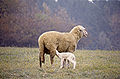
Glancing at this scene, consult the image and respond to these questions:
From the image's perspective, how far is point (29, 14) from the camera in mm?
34031

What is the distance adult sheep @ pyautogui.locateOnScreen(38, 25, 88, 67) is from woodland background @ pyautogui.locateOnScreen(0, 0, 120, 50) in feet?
62.2

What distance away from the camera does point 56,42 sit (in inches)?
375

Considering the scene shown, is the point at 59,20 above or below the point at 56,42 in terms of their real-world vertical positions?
above

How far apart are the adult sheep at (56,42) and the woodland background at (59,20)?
18973 mm

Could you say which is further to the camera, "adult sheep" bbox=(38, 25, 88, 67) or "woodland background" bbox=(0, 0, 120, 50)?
"woodland background" bbox=(0, 0, 120, 50)

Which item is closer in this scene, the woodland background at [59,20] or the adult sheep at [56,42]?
the adult sheep at [56,42]

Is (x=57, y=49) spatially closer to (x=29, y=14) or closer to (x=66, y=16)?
(x=29, y=14)

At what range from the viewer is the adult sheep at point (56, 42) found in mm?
9281

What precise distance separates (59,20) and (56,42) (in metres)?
27.9

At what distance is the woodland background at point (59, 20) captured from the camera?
30.0 meters

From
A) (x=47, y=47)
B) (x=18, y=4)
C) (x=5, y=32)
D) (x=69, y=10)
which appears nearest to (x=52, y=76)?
(x=47, y=47)

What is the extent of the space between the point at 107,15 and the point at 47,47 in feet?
114

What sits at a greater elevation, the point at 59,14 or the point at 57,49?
the point at 59,14

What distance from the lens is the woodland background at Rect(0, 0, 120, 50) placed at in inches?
1179
